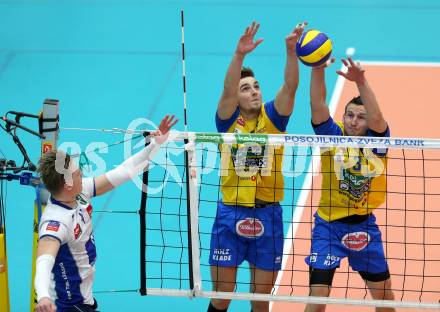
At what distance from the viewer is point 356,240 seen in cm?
625

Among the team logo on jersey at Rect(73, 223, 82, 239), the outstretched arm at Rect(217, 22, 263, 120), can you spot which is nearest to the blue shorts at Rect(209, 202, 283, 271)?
the outstretched arm at Rect(217, 22, 263, 120)

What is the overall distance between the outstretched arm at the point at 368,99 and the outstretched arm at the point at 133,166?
1372mm

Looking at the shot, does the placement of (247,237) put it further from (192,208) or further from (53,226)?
(53,226)

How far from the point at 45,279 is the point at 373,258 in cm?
257

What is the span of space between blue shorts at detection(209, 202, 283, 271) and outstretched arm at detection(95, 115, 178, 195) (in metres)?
0.81

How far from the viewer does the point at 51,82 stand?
11.8 metres

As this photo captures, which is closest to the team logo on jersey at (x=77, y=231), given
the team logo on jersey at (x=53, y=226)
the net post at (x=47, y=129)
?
the team logo on jersey at (x=53, y=226)

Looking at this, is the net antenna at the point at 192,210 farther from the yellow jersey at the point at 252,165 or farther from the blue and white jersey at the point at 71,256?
the blue and white jersey at the point at 71,256

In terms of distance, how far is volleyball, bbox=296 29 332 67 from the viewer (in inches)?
239

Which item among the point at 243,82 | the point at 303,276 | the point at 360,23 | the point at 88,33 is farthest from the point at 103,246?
the point at 360,23

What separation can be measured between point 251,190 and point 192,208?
0.55 metres

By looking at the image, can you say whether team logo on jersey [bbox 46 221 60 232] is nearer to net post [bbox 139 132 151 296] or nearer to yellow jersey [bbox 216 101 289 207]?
net post [bbox 139 132 151 296]

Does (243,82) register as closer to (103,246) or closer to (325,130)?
(325,130)

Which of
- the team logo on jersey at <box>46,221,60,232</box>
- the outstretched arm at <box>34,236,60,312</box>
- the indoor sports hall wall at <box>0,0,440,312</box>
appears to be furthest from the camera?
the indoor sports hall wall at <box>0,0,440,312</box>
